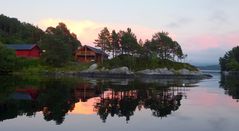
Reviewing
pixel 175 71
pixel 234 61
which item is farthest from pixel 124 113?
pixel 234 61

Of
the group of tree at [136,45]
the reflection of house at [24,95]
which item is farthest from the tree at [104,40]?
the reflection of house at [24,95]

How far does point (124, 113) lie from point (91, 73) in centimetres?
7486

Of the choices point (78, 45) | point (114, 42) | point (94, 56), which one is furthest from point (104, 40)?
point (78, 45)

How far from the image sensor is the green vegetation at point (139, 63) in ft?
362

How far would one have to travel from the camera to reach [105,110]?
92.6ft

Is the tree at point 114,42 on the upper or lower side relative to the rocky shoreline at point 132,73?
upper

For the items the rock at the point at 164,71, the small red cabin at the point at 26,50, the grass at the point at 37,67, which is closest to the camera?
the grass at the point at 37,67

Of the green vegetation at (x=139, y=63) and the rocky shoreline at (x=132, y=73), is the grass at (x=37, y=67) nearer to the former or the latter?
the rocky shoreline at (x=132, y=73)

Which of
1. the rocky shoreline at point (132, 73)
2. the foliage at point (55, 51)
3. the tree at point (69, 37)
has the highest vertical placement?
Answer: the tree at point (69, 37)

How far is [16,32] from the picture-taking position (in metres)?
150

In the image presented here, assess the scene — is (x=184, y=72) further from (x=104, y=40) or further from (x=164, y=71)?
(x=104, y=40)

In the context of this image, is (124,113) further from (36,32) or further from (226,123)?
(36,32)

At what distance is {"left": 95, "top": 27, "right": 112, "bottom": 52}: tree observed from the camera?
387 feet

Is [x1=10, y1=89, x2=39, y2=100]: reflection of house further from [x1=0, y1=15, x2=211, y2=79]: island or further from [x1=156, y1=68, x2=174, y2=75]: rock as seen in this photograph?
[x1=156, y1=68, x2=174, y2=75]: rock
